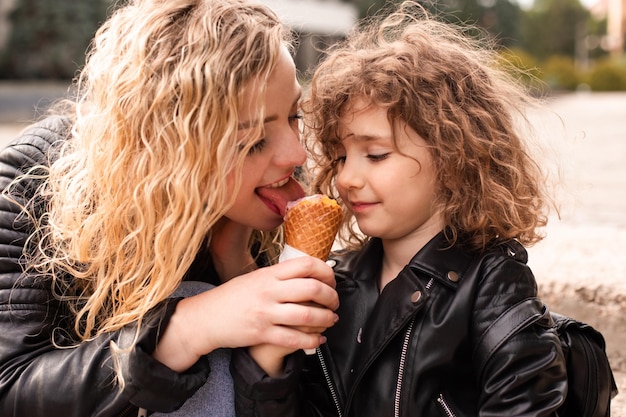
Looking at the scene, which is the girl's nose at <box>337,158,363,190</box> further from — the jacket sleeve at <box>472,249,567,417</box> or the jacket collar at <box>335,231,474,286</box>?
the jacket sleeve at <box>472,249,567,417</box>

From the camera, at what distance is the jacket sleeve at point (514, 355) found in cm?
155

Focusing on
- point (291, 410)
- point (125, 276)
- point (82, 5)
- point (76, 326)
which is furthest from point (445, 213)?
point (82, 5)

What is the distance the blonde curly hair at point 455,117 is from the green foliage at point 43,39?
18782mm

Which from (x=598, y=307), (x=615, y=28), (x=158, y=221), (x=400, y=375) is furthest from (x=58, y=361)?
(x=615, y=28)

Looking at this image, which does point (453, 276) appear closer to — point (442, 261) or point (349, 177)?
point (442, 261)

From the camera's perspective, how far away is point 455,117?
1.80m

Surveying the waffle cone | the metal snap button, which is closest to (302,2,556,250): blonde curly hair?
the metal snap button

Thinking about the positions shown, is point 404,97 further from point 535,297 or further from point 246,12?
point 535,297

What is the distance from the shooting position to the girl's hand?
1525mm

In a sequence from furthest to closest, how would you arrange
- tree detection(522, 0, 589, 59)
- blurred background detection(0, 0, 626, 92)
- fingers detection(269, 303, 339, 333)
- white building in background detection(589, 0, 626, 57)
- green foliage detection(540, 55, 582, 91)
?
white building in background detection(589, 0, 626, 57) < tree detection(522, 0, 589, 59) < green foliage detection(540, 55, 582, 91) < blurred background detection(0, 0, 626, 92) < fingers detection(269, 303, 339, 333)

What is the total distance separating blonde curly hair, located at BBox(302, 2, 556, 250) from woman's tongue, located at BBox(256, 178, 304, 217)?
18 centimetres

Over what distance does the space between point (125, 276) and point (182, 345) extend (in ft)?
0.69

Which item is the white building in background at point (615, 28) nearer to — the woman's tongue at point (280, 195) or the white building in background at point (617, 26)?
the white building in background at point (617, 26)

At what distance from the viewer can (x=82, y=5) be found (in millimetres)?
19750
